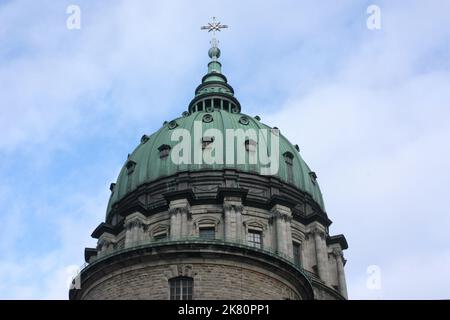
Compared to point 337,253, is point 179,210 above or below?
above

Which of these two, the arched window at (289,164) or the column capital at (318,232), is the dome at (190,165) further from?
the column capital at (318,232)

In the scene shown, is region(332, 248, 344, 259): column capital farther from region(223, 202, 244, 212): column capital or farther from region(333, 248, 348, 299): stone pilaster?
region(223, 202, 244, 212): column capital

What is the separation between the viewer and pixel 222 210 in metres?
49.0

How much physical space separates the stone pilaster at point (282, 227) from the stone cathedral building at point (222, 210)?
0.23ft

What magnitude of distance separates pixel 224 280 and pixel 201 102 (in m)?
30.1

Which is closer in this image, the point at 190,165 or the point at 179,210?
the point at 179,210

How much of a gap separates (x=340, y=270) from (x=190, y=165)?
42.9ft

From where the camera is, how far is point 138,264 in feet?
113

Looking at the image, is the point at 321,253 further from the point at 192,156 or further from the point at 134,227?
the point at 134,227

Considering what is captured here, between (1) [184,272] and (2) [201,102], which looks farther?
(2) [201,102]

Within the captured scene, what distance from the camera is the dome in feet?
172

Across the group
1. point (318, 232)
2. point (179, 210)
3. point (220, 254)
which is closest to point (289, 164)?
point (318, 232)
